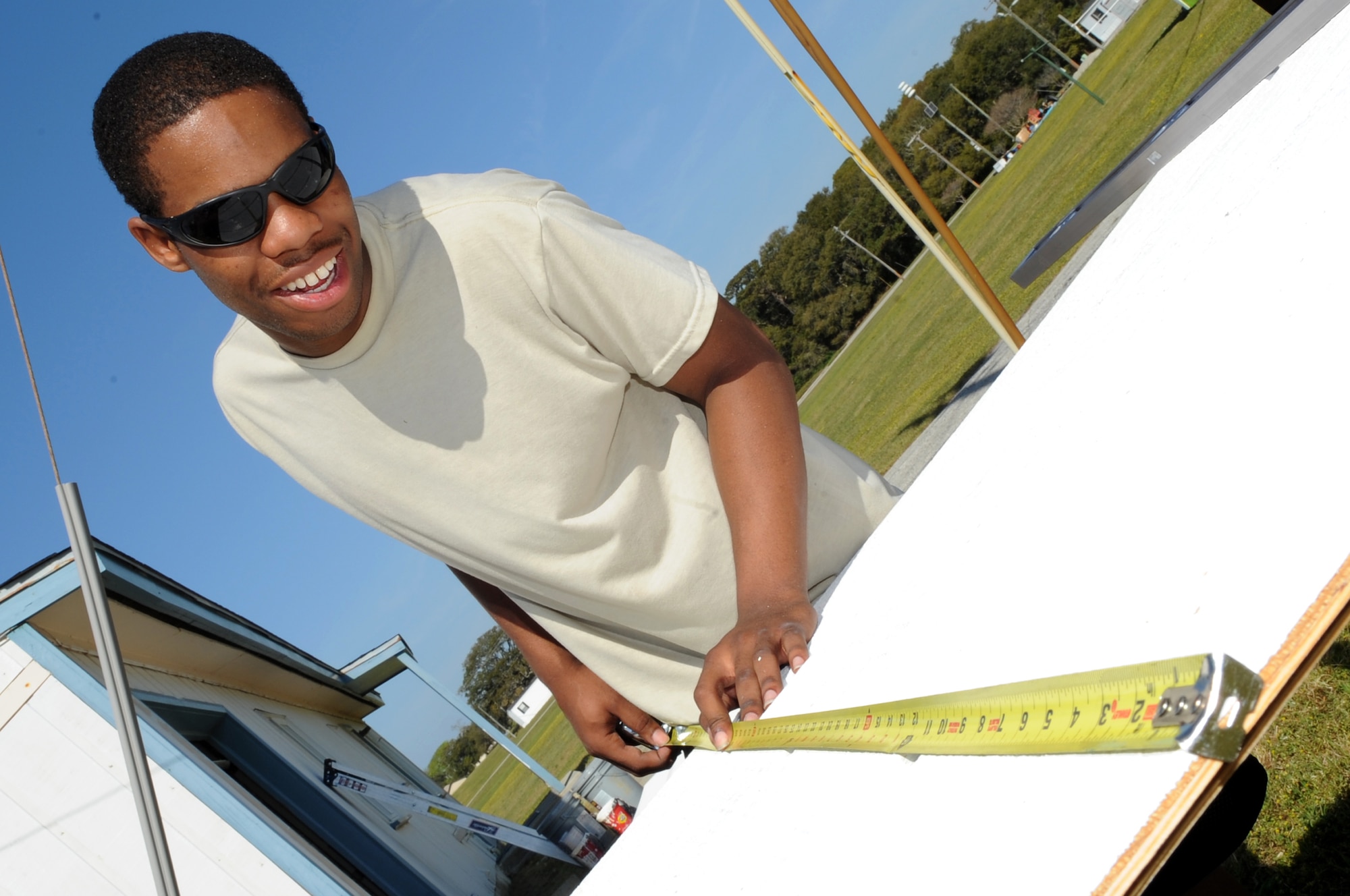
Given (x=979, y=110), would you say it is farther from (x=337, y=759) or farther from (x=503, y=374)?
(x=503, y=374)

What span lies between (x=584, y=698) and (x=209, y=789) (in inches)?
209

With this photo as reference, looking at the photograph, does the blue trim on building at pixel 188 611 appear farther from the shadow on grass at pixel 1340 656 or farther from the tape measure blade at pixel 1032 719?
the shadow on grass at pixel 1340 656

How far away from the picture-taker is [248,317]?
1.78 m

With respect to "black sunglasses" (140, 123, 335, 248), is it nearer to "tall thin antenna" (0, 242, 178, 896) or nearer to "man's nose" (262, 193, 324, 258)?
"man's nose" (262, 193, 324, 258)

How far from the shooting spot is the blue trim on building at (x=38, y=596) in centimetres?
605

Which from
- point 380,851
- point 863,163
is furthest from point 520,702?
point 863,163

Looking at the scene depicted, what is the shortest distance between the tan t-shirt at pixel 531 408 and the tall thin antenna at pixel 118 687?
529 mm

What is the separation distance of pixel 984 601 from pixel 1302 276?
0.46 meters

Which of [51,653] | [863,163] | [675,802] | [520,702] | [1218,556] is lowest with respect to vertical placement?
[520,702]

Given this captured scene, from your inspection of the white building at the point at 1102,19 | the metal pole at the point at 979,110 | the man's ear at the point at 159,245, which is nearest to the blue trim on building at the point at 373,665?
the man's ear at the point at 159,245

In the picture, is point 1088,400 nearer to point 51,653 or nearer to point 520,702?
point 51,653

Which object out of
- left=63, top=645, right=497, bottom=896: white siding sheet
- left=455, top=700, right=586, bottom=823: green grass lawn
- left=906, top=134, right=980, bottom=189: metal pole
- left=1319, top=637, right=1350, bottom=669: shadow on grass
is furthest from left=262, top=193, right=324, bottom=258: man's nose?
left=906, top=134, right=980, bottom=189: metal pole

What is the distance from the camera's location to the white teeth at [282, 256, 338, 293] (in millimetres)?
1661

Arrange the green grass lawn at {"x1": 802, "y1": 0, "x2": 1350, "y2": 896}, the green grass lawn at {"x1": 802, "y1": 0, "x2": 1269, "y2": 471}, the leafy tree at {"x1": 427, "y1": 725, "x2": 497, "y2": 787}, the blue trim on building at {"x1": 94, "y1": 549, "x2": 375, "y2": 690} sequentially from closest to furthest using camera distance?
the green grass lawn at {"x1": 802, "y1": 0, "x2": 1350, "y2": 896} < the blue trim on building at {"x1": 94, "y1": 549, "x2": 375, "y2": 690} < the green grass lawn at {"x1": 802, "y1": 0, "x2": 1269, "y2": 471} < the leafy tree at {"x1": 427, "y1": 725, "x2": 497, "y2": 787}
